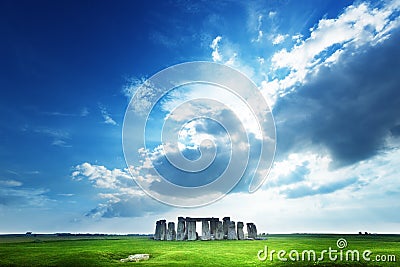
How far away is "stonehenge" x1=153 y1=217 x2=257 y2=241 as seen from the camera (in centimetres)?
5997

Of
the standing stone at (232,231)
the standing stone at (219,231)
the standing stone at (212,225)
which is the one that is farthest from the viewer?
the standing stone at (212,225)

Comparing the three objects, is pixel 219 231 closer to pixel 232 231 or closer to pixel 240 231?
pixel 232 231

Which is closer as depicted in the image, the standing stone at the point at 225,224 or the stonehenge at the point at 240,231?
the stonehenge at the point at 240,231

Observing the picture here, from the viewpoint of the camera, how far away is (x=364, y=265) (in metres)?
28.6

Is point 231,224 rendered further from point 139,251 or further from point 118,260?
point 118,260

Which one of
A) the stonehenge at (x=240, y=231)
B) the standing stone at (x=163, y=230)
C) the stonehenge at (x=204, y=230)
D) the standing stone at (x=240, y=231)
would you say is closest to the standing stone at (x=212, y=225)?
the stonehenge at (x=204, y=230)

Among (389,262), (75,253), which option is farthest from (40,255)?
(389,262)

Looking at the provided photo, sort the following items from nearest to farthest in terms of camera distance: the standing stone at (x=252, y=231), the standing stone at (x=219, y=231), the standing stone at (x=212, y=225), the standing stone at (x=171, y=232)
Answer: the standing stone at (x=171, y=232) < the standing stone at (x=219, y=231) < the standing stone at (x=252, y=231) < the standing stone at (x=212, y=225)

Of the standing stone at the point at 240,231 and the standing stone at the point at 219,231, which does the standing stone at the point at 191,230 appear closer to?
the standing stone at the point at 219,231

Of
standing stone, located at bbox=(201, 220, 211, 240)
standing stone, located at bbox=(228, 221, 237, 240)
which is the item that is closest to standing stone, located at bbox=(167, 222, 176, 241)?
standing stone, located at bbox=(201, 220, 211, 240)

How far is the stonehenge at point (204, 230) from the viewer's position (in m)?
60.0

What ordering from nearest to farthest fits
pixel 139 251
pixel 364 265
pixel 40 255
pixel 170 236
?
pixel 364 265 < pixel 40 255 < pixel 139 251 < pixel 170 236

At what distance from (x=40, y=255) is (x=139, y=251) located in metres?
9.76

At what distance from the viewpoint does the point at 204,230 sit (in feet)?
197
